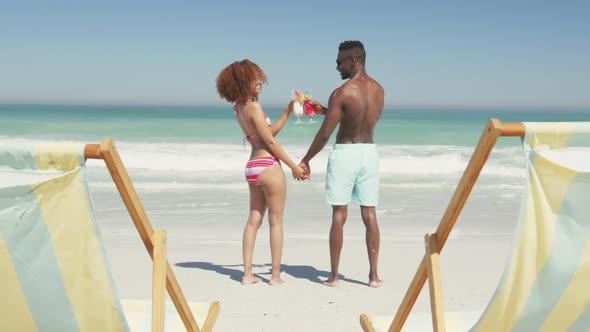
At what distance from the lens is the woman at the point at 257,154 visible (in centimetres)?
406

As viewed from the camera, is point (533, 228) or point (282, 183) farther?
point (282, 183)

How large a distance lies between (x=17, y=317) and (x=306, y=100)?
2.73 metres

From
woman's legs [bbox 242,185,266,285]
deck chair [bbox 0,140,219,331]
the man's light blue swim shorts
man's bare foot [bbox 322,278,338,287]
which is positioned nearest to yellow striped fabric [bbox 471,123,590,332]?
deck chair [bbox 0,140,219,331]

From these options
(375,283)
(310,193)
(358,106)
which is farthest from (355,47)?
(310,193)

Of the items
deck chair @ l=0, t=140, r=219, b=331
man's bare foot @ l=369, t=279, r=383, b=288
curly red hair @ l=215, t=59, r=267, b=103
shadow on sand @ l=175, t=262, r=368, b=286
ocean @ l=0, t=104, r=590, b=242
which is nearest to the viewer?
deck chair @ l=0, t=140, r=219, b=331

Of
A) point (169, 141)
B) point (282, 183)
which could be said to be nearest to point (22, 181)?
point (282, 183)

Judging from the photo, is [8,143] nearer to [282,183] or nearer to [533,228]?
[533,228]

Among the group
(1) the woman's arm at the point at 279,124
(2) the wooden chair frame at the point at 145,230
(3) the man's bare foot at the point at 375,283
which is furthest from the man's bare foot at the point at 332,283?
(2) the wooden chair frame at the point at 145,230

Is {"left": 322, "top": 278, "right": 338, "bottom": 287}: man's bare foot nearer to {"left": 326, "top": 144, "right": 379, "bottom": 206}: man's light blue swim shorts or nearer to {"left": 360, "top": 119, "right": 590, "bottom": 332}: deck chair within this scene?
{"left": 326, "top": 144, "right": 379, "bottom": 206}: man's light blue swim shorts

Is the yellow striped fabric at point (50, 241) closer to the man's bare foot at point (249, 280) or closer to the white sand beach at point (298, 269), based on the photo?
the white sand beach at point (298, 269)

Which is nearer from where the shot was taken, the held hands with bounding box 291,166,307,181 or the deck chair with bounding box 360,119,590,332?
the deck chair with bounding box 360,119,590,332

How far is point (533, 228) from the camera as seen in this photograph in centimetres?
198

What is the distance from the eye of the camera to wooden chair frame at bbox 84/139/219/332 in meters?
1.98

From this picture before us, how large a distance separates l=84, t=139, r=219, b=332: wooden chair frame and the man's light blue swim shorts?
1.80m
